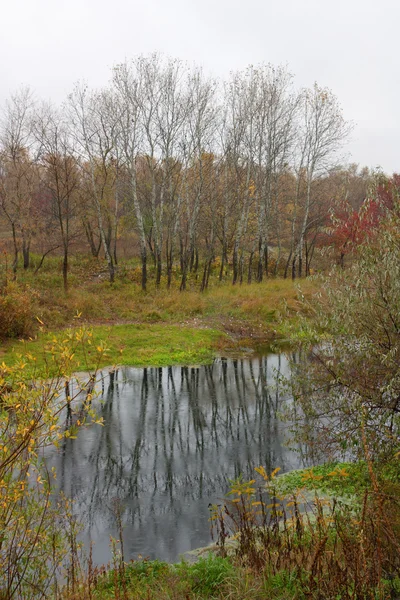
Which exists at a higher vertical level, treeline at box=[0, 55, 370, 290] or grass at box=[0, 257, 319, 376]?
treeline at box=[0, 55, 370, 290]

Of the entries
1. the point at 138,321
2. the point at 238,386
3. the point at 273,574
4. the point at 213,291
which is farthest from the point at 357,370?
the point at 213,291

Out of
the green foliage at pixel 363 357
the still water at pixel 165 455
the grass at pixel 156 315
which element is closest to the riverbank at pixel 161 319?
the grass at pixel 156 315

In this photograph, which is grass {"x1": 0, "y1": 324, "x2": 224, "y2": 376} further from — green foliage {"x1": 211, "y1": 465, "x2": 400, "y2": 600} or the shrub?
green foliage {"x1": 211, "y1": 465, "x2": 400, "y2": 600}

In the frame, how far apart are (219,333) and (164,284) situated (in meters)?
7.60

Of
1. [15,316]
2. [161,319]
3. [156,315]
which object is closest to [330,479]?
[15,316]

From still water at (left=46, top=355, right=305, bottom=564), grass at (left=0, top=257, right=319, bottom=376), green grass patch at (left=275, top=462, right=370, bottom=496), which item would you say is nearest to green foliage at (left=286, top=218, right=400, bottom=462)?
green grass patch at (left=275, top=462, right=370, bottom=496)

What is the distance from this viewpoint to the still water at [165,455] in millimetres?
6836

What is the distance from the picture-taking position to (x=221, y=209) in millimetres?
31562

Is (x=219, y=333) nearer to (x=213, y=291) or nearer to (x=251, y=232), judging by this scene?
(x=213, y=291)

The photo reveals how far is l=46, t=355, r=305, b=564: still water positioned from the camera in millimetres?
6836

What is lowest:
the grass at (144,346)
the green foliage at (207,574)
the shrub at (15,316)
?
the green foliage at (207,574)

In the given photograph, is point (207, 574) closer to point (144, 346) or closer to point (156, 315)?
point (144, 346)

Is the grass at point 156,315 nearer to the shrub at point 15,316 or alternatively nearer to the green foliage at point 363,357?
the shrub at point 15,316

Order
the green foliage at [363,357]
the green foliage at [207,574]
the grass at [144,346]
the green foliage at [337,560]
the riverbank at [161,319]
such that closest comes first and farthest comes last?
the green foliage at [337,560] → the green foliage at [207,574] → the green foliage at [363,357] → the grass at [144,346] → the riverbank at [161,319]
